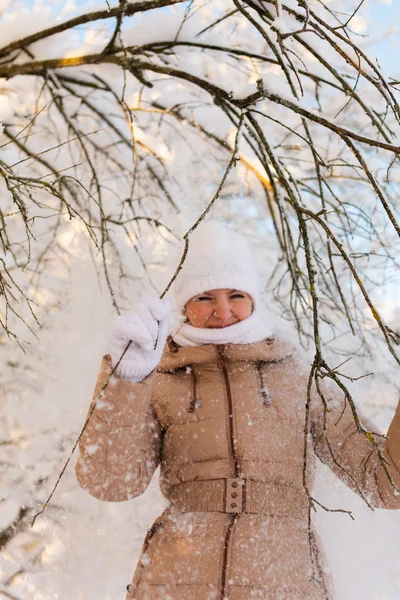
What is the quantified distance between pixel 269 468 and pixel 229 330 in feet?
1.68

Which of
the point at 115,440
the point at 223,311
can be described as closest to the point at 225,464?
the point at 115,440

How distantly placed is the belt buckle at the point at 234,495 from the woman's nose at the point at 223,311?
58 centimetres

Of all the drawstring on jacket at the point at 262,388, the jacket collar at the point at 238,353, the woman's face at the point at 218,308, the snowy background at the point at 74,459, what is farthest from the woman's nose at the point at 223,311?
the snowy background at the point at 74,459

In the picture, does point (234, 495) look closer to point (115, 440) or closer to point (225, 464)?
point (225, 464)

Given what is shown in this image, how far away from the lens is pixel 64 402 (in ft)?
12.3

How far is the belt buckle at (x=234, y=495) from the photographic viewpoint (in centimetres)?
191

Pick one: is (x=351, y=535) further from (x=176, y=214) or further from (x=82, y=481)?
(x=176, y=214)

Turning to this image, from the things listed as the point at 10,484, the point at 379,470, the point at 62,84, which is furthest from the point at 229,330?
the point at 10,484

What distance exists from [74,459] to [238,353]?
2.02 m

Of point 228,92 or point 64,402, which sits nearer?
point 228,92

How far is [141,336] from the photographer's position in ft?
5.61

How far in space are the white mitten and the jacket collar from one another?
25 centimetres

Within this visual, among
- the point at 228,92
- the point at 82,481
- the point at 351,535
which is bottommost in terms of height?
the point at 82,481

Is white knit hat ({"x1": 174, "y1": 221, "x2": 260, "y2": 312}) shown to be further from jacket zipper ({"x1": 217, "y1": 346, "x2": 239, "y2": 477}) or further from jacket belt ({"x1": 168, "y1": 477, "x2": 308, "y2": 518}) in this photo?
jacket belt ({"x1": 168, "y1": 477, "x2": 308, "y2": 518})
